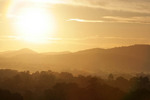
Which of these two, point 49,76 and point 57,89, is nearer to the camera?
point 57,89

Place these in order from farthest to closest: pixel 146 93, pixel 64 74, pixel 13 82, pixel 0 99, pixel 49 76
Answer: pixel 64 74
pixel 49 76
pixel 13 82
pixel 146 93
pixel 0 99

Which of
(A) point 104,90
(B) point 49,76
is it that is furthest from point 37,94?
(B) point 49,76

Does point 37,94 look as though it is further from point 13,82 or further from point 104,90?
point 13,82

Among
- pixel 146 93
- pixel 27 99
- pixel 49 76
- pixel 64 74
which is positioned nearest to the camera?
pixel 146 93

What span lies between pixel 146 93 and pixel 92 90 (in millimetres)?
11786

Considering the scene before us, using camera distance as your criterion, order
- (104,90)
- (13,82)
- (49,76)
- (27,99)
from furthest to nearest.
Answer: (49,76) → (13,82) → (104,90) → (27,99)

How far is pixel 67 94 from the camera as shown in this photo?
216ft

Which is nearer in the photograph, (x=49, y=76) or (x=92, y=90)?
(x=92, y=90)

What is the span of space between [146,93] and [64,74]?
228ft

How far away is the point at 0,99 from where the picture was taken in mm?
56812

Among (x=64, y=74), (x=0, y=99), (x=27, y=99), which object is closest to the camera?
(x=0, y=99)

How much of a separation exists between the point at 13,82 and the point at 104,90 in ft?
104

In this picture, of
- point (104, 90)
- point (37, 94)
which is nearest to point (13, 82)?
point (37, 94)

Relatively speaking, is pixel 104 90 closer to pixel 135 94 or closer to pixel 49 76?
pixel 135 94
